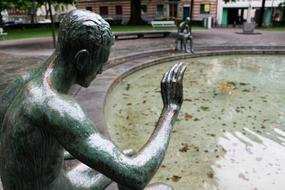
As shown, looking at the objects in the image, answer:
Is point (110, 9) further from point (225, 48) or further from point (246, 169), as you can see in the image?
point (246, 169)

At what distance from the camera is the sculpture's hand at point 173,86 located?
64.7 inches

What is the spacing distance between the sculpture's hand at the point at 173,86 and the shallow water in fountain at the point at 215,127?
2.01 m

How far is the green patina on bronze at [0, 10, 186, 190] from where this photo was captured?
1.20 m

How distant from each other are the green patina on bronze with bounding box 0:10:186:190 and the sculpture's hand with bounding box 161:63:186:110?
9.5 inches

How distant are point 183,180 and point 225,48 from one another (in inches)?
448

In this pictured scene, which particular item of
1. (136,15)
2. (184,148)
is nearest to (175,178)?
(184,148)

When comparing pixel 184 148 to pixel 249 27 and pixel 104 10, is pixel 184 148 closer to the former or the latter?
pixel 249 27

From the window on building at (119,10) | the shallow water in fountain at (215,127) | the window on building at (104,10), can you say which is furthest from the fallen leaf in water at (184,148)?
the window on building at (104,10)

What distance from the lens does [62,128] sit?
1.19 meters

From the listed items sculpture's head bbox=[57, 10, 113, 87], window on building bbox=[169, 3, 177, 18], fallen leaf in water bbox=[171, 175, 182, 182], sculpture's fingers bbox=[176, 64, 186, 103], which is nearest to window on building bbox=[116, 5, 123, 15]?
window on building bbox=[169, 3, 177, 18]

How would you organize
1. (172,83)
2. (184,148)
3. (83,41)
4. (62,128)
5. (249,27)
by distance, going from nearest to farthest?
1. (62,128)
2. (83,41)
3. (172,83)
4. (184,148)
5. (249,27)

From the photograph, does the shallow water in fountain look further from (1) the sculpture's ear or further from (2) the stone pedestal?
(2) the stone pedestal

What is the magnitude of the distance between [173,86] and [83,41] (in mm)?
565

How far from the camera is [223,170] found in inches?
149
